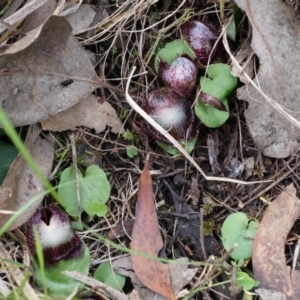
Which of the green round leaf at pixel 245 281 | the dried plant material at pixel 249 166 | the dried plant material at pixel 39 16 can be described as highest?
the dried plant material at pixel 39 16

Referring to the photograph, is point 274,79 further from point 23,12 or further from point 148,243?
point 23,12

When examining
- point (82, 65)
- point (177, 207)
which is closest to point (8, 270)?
point (177, 207)

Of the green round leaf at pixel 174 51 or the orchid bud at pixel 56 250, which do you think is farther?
the green round leaf at pixel 174 51

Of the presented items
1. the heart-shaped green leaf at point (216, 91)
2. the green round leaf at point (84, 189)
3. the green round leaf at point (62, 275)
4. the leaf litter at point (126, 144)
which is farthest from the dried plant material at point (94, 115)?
the green round leaf at point (62, 275)

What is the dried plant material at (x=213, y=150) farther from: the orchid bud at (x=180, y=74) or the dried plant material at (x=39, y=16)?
the dried plant material at (x=39, y=16)

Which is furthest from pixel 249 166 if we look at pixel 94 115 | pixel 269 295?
pixel 94 115

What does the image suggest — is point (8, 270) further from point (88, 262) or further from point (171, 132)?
point (171, 132)

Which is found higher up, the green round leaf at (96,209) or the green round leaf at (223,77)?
the green round leaf at (223,77)
